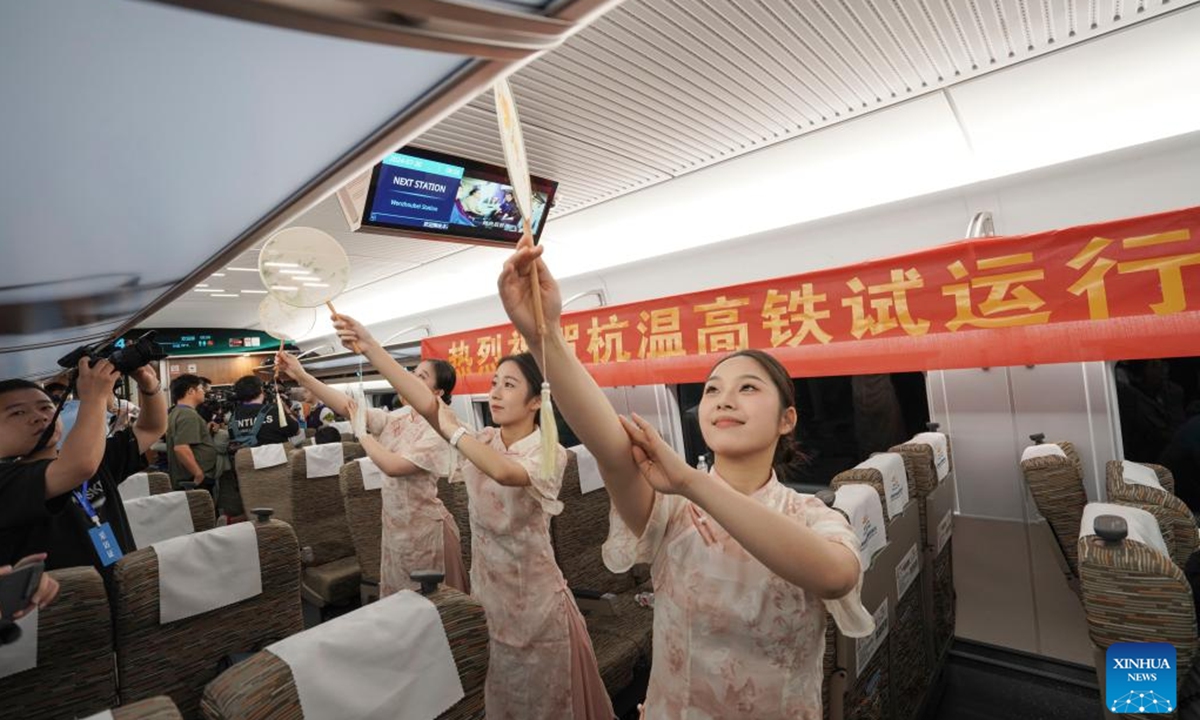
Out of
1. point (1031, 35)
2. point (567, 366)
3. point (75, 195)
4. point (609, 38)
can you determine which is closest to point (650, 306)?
point (609, 38)

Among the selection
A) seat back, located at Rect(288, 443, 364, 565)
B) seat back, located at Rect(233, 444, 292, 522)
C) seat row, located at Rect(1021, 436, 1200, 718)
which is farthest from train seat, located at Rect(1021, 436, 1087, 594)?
seat back, located at Rect(233, 444, 292, 522)

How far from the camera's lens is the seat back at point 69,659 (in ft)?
4.92

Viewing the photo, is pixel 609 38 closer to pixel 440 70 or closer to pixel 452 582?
pixel 440 70

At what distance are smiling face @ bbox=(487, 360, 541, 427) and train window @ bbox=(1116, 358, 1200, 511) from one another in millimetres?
3421

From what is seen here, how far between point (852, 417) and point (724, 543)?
3338 mm

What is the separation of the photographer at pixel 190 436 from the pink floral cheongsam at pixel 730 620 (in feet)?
17.4

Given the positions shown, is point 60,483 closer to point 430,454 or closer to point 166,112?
point 430,454

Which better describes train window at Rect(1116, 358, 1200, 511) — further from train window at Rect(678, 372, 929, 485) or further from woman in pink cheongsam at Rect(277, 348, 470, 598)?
woman in pink cheongsam at Rect(277, 348, 470, 598)

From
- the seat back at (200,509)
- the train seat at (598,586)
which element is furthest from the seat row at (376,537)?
the seat back at (200,509)

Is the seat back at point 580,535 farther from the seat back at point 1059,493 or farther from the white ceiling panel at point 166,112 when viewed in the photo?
the white ceiling panel at point 166,112

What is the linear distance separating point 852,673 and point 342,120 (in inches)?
84.1

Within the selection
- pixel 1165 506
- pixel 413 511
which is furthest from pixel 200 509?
pixel 1165 506

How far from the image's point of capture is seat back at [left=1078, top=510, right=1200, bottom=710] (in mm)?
1479

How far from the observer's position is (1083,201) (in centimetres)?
310
